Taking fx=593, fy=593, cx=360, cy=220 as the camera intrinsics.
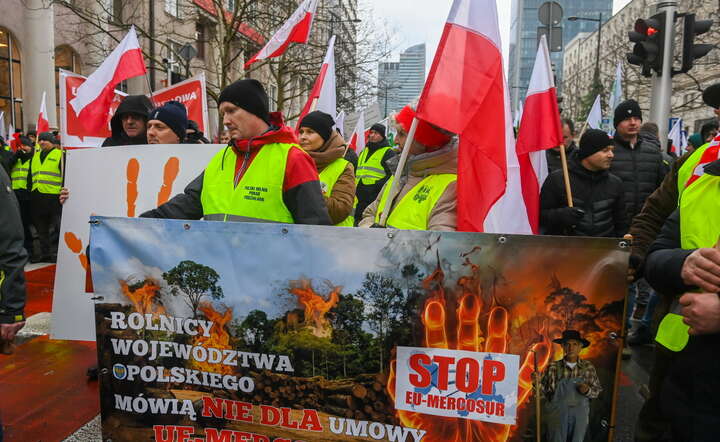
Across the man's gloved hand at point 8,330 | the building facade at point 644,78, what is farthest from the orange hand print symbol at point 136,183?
the building facade at point 644,78

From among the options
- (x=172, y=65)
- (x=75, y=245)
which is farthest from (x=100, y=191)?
(x=172, y=65)

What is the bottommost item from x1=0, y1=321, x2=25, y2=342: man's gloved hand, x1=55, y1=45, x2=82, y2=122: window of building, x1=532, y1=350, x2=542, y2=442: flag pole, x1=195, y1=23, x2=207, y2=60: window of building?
x1=532, y1=350, x2=542, y2=442: flag pole

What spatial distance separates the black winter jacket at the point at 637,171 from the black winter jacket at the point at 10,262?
4.88 meters

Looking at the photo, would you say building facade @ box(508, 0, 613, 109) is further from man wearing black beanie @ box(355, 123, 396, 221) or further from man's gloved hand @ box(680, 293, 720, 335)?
man's gloved hand @ box(680, 293, 720, 335)

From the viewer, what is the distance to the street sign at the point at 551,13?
41.3 ft

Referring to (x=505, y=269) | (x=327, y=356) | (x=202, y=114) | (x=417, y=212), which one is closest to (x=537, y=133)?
(x=417, y=212)

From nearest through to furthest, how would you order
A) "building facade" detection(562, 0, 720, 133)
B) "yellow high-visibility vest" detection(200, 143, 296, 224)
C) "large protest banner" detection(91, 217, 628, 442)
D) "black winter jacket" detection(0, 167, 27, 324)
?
"large protest banner" detection(91, 217, 628, 442), "black winter jacket" detection(0, 167, 27, 324), "yellow high-visibility vest" detection(200, 143, 296, 224), "building facade" detection(562, 0, 720, 133)

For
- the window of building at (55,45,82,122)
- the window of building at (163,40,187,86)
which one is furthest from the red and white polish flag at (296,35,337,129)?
the window of building at (55,45,82,122)

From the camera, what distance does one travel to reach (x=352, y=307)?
219 centimetres

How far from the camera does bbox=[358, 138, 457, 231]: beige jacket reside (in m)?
2.89

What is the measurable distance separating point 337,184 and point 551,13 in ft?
31.5

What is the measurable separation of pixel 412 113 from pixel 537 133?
1021 mm

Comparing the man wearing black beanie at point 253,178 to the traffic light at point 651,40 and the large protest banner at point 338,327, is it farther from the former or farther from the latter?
the traffic light at point 651,40

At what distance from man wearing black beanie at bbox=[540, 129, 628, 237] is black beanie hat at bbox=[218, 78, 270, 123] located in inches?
105
